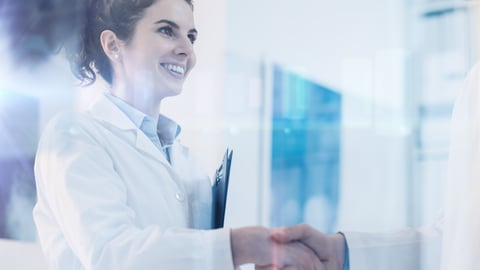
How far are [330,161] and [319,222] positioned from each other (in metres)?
0.13

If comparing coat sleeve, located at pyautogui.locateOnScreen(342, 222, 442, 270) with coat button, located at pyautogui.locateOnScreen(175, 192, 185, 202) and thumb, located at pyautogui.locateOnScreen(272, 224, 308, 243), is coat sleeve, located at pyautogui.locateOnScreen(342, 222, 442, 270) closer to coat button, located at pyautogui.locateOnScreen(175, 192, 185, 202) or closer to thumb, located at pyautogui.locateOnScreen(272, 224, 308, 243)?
thumb, located at pyautogui.locateOnScreen(272, 224, 308, 243)

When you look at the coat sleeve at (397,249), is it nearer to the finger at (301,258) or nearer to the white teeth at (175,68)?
the finger at (301,258)

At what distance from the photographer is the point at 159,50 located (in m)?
1.05

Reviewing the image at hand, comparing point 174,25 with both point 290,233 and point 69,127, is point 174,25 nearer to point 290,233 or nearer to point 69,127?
point 69,127

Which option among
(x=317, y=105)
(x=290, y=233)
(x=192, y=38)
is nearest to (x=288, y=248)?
(x=290, y=233)

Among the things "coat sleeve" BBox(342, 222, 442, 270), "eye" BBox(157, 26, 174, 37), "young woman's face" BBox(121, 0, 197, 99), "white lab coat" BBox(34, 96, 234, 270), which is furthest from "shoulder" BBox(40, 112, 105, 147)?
"coat sleeve" BBox(342, 222, 442, 270)

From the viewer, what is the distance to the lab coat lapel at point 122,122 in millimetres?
1021

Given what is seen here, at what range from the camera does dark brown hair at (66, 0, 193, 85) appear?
105 centimetres

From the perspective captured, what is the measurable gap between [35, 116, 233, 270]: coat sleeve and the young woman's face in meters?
0.15

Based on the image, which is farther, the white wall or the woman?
the white wall

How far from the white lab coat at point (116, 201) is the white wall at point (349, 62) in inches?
8.5

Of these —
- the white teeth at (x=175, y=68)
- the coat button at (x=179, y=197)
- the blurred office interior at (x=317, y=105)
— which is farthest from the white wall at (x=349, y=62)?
the coat button at (x=179, y=197)

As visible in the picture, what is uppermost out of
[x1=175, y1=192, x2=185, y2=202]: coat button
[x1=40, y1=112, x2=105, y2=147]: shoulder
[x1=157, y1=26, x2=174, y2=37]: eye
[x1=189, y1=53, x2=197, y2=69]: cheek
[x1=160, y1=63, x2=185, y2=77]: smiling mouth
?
[x1=157, y1=26, x2=174, y2=37]: eye

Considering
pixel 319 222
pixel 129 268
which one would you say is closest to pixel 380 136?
pixel 319 222
